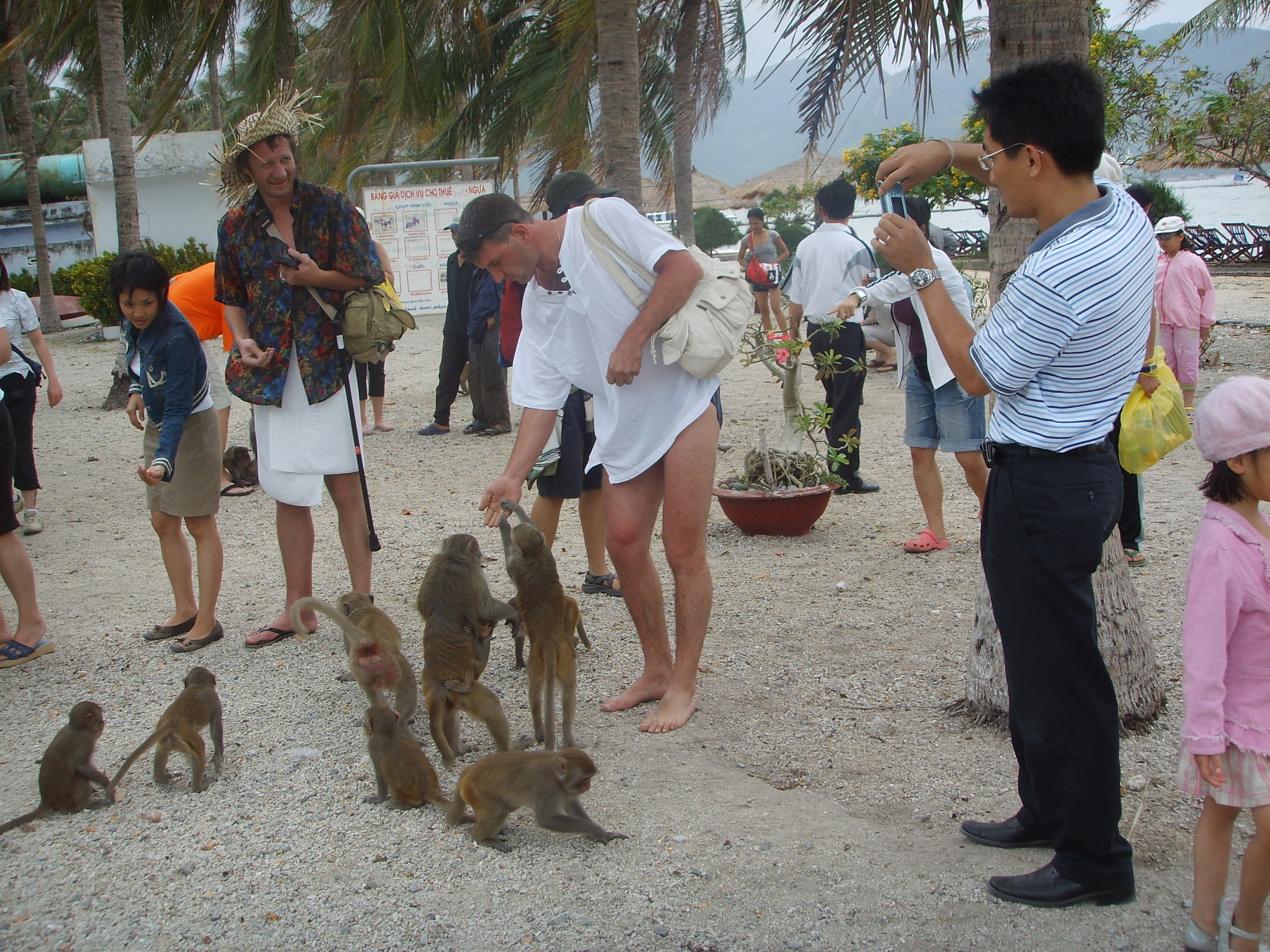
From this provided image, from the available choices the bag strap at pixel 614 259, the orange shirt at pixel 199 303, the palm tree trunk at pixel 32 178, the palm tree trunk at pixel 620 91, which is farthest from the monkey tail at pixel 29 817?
Result: the palm tree trunk at pixel 32 178

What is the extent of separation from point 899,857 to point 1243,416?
5.18 ft

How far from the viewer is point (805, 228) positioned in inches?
1505

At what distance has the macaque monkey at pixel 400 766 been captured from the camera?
356cm

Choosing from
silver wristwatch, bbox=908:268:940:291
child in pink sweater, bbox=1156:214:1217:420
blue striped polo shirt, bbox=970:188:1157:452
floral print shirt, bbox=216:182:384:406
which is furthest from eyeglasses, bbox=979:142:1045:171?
child in pink sweater, bbox=1156:214:1217:420

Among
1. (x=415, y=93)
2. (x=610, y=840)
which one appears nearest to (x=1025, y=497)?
(x=610, y=840)

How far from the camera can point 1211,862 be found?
102 inches

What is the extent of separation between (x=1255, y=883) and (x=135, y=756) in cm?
350

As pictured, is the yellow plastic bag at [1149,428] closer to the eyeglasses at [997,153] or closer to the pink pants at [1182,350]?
the eyeglasses at [997,153]

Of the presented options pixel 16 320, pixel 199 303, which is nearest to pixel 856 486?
pixel 199 303

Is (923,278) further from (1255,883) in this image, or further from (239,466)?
(239,466)

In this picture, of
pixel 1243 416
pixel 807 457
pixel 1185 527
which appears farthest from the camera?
pixel 807 457

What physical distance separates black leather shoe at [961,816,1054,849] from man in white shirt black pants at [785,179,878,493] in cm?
481

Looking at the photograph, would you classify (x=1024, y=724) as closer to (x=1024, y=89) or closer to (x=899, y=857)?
(x=899, y=857)

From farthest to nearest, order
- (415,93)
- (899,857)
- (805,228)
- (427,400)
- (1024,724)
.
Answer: (805,228), (415,93), (427,400), (899,857), (1024,724)
